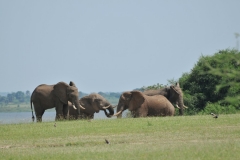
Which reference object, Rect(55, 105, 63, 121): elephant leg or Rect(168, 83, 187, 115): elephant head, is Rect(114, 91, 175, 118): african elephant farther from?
Rect(55, 105, 63, 121): elephant leg

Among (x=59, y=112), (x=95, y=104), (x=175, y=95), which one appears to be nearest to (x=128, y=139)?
(x=59, y=112)

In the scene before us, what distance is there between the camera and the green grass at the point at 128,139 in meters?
19.9

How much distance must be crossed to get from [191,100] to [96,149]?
22429 mm

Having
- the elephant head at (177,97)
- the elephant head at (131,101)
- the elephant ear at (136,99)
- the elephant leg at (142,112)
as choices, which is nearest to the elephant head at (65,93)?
the elephant head at (131,101)

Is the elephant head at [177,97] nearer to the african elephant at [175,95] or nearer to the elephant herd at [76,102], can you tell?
the african elephant at [175,95]

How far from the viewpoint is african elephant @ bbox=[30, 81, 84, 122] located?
3622 centimetres

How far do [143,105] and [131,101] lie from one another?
69cm

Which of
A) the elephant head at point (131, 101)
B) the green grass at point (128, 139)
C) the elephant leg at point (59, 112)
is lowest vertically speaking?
the green grass at point (128, 139)

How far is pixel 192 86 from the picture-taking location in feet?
147

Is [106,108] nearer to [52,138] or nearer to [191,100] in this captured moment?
[191,100]

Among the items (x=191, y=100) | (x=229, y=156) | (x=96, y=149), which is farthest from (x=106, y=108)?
(x=229, y=156)

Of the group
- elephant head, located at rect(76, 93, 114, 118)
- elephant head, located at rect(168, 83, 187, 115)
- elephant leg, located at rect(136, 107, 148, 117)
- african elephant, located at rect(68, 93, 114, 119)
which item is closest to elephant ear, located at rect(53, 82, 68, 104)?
african elephant, located at rect(68, 93, 114, 119)

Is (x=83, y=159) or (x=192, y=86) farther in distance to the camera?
(x=192, y=86)

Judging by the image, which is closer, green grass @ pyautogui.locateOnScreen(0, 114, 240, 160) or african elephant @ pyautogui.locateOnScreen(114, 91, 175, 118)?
green grass @ pyautogui.locateOnScreen(0, 114, 240, 160)
